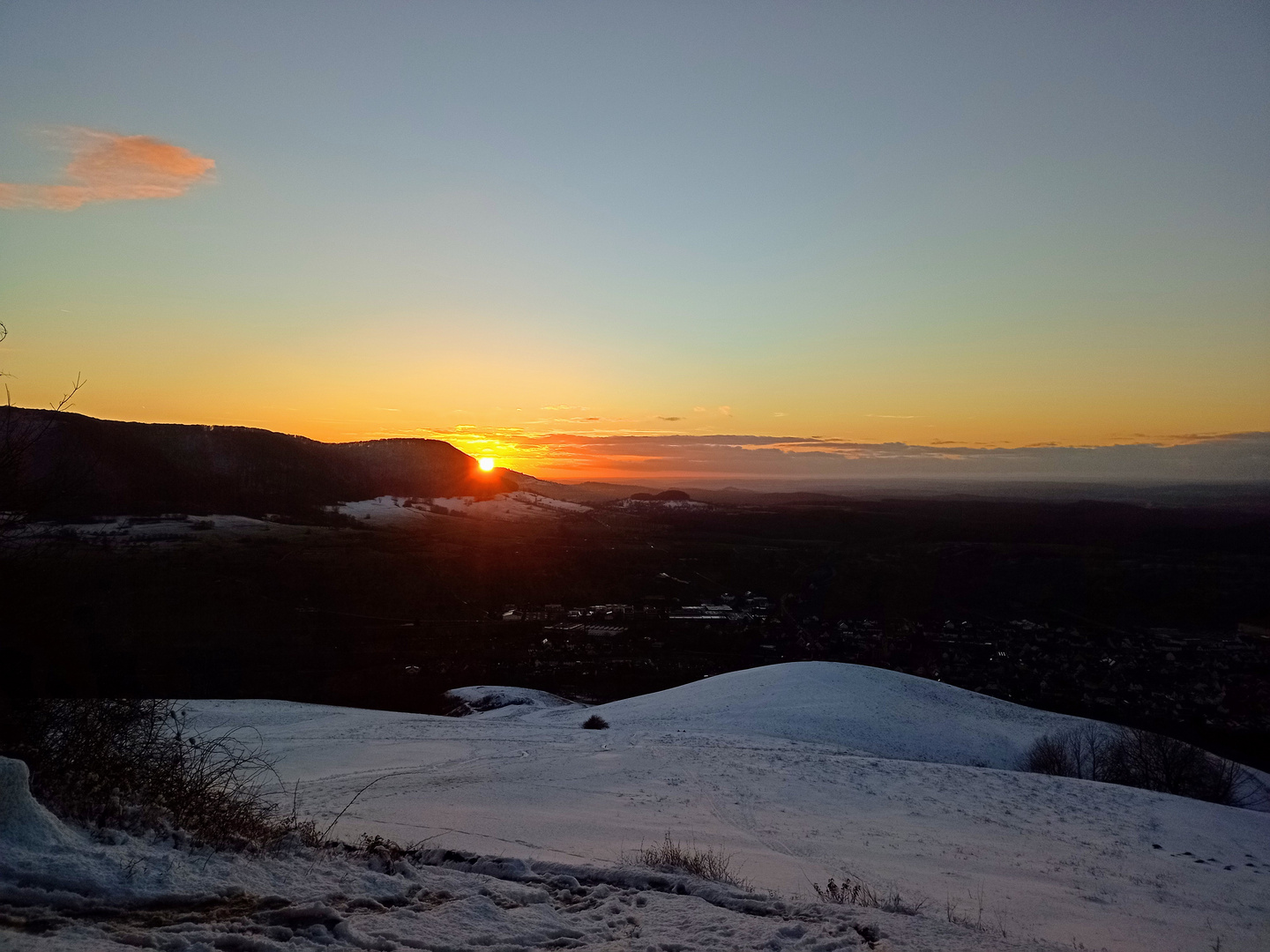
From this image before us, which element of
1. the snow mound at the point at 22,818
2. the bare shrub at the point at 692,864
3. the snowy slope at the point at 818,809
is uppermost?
the snow mound at the point at 22,818

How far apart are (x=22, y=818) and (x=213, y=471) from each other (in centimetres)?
5275

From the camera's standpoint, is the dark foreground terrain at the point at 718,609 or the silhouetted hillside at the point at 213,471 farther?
the dark foreground terrain at the point at 718,609

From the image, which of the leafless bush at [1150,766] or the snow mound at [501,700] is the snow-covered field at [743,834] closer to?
the leafless bush at [1150,766]

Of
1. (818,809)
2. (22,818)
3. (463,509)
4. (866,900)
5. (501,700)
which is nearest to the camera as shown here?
(22,818)

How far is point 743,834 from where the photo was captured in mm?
9539

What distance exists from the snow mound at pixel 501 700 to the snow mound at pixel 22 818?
19482 mm

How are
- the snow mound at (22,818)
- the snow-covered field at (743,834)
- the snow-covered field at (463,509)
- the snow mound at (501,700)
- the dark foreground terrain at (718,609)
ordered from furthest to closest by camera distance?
1. the snow-covered field at (463,509)
2. the dark foreground terrain at (718,609)
3. the snow mound at (501,700)
4. the snow-covered field at (743,834)
5. the snow mound at (22,818)

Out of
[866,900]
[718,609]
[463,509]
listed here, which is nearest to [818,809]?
[866,900]

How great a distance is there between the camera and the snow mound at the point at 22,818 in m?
3.76

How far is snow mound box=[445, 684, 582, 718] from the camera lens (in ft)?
78.5

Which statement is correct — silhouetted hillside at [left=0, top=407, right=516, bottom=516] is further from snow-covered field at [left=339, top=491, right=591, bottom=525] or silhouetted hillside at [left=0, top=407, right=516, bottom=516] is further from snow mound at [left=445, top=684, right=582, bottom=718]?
snow mound at [left=445, top=684, right=582, bottom=718]

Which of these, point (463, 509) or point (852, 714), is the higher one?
point (463, 509)

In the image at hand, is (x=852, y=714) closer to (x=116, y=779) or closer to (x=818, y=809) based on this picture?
(x=818, y=809)

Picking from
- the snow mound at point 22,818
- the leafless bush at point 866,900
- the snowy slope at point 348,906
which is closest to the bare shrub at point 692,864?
the snowy slope at point 348,906
